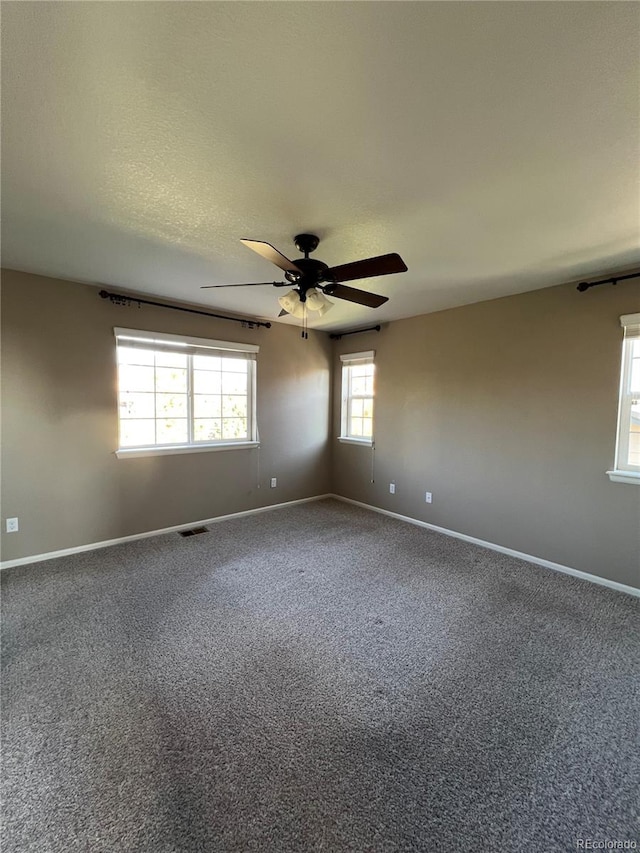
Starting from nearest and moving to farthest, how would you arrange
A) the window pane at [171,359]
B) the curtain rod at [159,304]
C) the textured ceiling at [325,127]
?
the textured ceiling at [325,127] → the curtain rod at [159,304] → the window pane at [171,359]

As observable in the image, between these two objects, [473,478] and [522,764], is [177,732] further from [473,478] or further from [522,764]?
[473,478]

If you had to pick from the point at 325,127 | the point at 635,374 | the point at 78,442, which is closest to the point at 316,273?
the point at 325,127

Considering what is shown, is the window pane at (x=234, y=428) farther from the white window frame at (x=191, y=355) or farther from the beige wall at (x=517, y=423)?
the beige wall at (x=517, y=423)

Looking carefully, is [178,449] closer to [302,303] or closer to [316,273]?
[302,303]

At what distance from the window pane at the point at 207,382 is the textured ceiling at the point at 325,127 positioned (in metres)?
1.73

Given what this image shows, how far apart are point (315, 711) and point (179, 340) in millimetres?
3521

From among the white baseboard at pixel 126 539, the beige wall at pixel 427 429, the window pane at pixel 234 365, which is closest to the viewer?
the beige wall at pixel 427 429

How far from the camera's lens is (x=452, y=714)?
1715mm

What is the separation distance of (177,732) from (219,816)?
0.43 metres

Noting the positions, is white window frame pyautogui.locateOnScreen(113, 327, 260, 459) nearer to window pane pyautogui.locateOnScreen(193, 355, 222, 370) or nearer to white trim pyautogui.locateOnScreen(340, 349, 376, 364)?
window pane pyautogui.locateOnScreen(193, 355, 222, 370)

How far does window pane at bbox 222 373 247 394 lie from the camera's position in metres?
4.38

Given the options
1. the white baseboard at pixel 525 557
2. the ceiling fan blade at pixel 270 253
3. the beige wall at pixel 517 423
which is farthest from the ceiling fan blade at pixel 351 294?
the white baseboard at pixel 525 557

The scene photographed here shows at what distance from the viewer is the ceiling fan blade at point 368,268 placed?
1.85m

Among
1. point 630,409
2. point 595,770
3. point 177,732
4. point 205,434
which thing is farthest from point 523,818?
point 205,434
